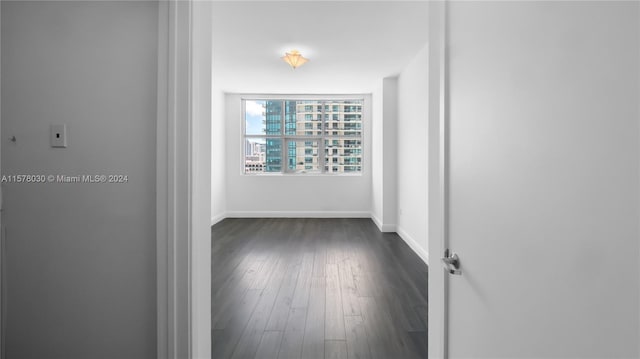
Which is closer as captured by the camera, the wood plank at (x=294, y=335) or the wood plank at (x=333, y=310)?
the wood plank at (x=294, y=335)

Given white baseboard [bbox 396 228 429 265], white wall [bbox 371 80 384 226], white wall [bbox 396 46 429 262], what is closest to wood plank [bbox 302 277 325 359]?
white baseboard [bbox 396 228 429 265]

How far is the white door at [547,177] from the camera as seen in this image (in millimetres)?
494

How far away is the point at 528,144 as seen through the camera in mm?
690

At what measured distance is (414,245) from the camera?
4117 millimetres

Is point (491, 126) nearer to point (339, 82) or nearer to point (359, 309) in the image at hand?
point (359, 309)

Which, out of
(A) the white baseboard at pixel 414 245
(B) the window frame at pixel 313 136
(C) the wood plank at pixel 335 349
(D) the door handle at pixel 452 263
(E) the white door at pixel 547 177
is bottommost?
(C) the wood plank at pixel 335 349

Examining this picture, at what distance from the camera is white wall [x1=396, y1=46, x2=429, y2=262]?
3732 mm

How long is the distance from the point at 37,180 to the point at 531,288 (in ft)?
5.51

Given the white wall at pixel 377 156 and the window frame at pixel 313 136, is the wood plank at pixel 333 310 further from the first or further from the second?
the window frame at pixel 313 136

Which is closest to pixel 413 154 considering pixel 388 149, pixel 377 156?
pixel 388 149

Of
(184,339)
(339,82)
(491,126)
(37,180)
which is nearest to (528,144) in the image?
(491,126)

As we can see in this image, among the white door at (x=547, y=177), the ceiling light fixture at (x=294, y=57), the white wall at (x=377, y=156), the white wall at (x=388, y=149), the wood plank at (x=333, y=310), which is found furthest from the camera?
the white wall at (x=377, y=156)

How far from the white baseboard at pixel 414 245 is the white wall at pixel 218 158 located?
10.6 ft

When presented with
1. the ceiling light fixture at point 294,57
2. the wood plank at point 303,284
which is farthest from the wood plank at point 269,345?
the ceiling light fixture at point 294,57
